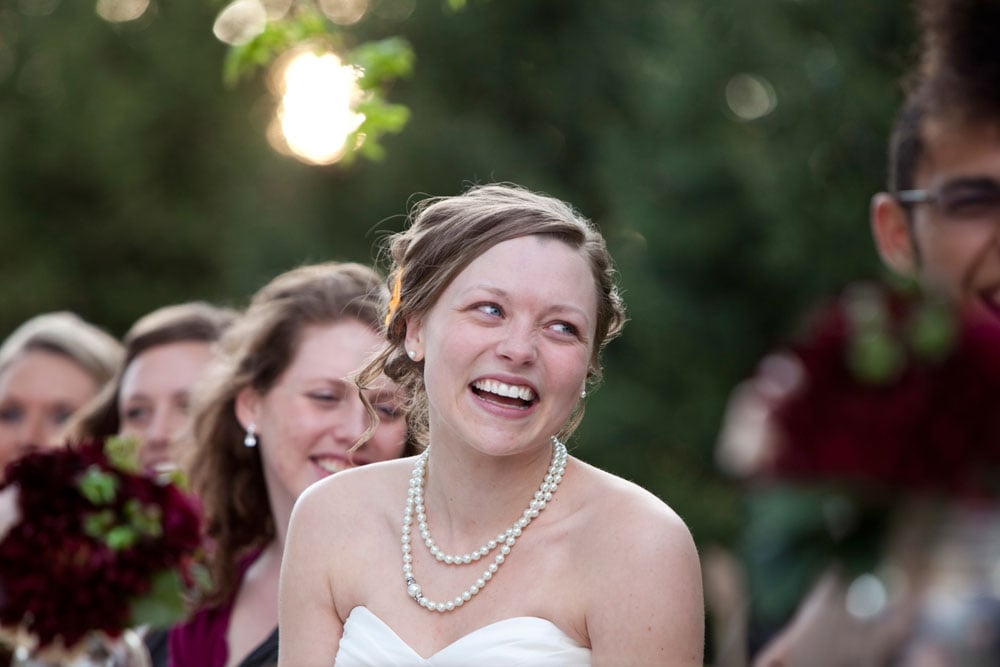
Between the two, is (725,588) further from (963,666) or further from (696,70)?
(696,70)

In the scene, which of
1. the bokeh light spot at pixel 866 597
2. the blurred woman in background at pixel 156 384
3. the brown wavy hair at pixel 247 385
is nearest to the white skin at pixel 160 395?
the blurred woman in background at pixel 156 384

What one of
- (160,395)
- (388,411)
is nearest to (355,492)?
(388,411)

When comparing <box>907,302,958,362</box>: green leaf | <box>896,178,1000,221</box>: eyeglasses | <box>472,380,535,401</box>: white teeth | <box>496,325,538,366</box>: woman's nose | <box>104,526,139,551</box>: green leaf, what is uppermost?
<box>896,178,1000,221</box>: eyeglasses

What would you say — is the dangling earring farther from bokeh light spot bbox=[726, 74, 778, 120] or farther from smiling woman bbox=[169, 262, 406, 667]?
bokeh light spot bbox=[726, 74, 778, 120]

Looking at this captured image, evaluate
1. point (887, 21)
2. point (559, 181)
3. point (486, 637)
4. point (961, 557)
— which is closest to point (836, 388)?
point (961, 557)

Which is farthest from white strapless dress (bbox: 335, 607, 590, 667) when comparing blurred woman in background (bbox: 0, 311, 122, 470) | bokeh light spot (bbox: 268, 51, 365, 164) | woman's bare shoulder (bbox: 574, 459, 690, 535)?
blurred woman in background (bbox: 0, 311, 122, 470)

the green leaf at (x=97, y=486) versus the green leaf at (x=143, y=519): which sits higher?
the green leaf at (x=97, y=486)

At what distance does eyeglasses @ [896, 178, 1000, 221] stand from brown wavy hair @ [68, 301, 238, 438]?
3.94m

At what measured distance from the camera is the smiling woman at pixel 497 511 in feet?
11.7

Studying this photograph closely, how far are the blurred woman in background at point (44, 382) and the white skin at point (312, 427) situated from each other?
2.23 meters

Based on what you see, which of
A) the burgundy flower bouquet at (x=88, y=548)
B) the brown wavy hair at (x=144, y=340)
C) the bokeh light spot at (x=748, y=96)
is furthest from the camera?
the bokeh light spot at (x=748, y=96)

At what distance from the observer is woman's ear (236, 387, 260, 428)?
511 cm

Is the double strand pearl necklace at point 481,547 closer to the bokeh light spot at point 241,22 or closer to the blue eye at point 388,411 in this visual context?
the blue eye at point 388,411

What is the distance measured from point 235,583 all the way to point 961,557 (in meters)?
3.92
